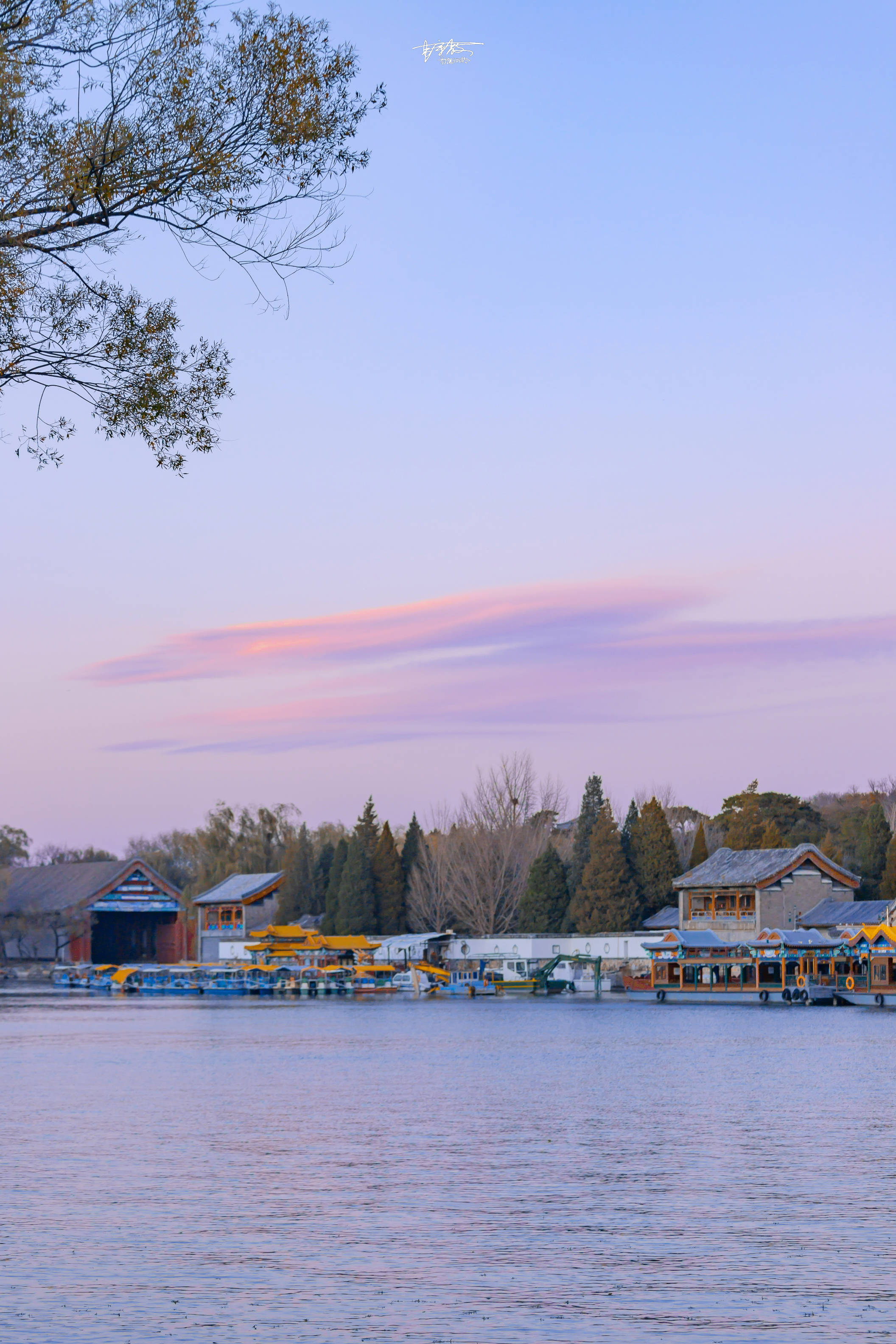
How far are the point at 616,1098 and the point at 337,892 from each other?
73365mm

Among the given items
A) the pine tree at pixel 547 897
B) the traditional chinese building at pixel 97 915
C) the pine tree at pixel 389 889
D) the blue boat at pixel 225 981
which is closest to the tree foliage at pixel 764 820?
the pine tree at pixel 547 897

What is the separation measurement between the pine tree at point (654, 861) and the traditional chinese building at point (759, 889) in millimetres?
2381

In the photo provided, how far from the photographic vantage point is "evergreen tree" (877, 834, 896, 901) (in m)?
84.1

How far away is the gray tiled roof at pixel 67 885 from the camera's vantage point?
362 ft

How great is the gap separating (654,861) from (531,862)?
11.9 m

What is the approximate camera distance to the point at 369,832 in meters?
103

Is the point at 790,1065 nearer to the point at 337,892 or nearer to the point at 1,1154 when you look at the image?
the point at 1,1154

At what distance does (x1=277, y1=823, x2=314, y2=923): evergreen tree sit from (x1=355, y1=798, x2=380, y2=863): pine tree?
7.21m

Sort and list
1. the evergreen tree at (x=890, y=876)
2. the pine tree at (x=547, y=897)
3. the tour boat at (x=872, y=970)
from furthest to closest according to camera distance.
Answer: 1. the pine tree at (x=547, y=897)
2. the evergreen tree at (x=890, y=876)
3. the tour boat at (x=872, y=970)

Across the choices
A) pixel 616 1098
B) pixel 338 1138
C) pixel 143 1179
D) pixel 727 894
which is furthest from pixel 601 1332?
pixel 727 894

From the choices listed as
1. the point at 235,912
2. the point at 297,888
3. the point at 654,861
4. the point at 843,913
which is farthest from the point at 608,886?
the point at 235,912

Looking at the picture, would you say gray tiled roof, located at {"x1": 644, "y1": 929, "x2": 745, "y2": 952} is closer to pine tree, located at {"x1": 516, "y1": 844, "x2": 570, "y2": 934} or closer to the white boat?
pine tree, located at {"x1": 516, "y1": 844, "x2": 570, "y2": 934}

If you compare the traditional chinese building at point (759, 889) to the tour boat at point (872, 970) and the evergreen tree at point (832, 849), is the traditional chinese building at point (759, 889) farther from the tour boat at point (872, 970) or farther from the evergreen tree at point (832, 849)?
the tour boat at point (872, 970)

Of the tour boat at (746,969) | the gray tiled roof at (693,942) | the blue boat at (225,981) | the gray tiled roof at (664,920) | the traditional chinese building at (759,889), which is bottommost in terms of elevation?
the blue boat at (225,981)
